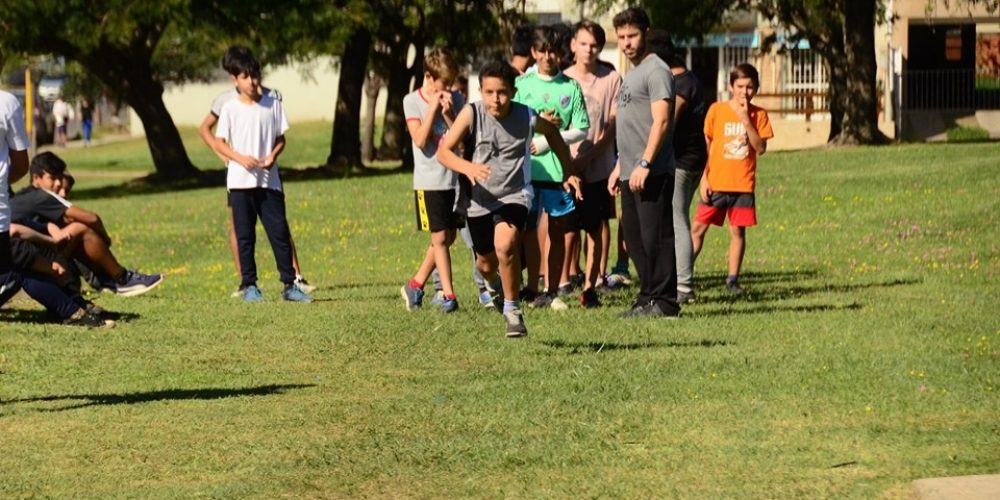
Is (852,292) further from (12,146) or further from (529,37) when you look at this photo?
(12,146)

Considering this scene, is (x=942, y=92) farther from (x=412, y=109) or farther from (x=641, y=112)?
(x=641, y=112)

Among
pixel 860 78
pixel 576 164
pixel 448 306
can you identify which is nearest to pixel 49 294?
pixel 448 306

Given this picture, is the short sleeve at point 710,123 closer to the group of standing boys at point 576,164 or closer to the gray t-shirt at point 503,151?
the group of standing boys at point 576,164

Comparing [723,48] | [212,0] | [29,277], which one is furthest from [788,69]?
[29,277]

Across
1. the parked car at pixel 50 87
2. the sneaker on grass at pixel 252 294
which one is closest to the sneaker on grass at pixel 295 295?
the sneaker on grass at pixel 252 294

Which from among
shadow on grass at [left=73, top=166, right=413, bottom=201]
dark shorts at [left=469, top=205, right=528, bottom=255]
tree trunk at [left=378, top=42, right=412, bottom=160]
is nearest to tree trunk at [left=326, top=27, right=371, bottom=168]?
shadow on grass at [left=73, top=166, right=413, bottom=201]

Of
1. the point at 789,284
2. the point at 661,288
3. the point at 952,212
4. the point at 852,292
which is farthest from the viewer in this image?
the point at 952,212

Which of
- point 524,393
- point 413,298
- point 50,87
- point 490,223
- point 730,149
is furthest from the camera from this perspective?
point 50,87

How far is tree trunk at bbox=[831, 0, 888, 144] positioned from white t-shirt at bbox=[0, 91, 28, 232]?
29918mm

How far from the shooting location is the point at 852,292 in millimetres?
14289

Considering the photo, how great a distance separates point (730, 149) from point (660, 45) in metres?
1.63

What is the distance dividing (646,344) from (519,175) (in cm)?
129

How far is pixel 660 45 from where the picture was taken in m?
12.9

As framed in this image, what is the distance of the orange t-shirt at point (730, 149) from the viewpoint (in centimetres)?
1418
